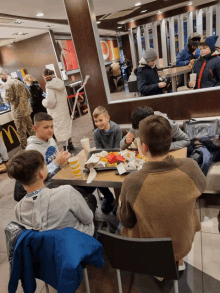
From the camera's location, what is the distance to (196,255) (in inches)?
63.1

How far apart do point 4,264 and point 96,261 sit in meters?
1.40

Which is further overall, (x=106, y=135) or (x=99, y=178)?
(x=106, y=135)

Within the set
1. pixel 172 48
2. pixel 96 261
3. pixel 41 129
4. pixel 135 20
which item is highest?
pixel 135 20

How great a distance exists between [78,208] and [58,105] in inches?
118

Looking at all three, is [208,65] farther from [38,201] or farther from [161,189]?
[38,201]

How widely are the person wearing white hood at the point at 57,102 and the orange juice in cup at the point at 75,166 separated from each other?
1958 mm

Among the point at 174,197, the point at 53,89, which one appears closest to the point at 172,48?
the point at 53,89

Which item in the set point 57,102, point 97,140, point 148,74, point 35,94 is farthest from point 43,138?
point 35,94

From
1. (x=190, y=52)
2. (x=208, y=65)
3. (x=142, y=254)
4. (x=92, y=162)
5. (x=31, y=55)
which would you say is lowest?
(x=142, y=254)

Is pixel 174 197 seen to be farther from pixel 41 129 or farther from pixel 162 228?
pixel 41 129

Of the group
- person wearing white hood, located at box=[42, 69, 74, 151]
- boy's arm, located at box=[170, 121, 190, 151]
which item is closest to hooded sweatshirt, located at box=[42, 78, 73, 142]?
person wearing white hood, located at box=[42, 69, 74, 151]

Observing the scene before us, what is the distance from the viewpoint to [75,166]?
1.56 metres

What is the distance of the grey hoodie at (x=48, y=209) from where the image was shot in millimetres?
1083

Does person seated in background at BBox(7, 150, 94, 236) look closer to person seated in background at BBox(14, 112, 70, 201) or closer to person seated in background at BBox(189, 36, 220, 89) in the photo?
person seated in background at BBox(14, 112, 70, 201)
